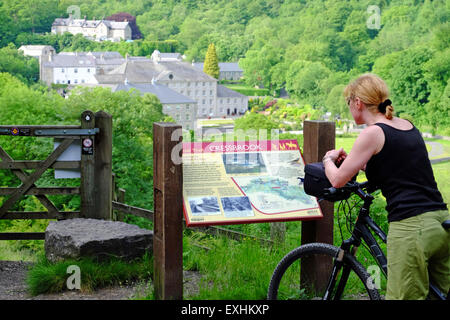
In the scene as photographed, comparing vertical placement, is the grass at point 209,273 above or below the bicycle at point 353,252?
below

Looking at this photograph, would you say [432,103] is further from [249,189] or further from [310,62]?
[249,189]

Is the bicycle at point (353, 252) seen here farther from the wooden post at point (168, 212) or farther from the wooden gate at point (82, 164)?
the wooden gate at point (82, 164)

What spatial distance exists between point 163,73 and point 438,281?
88550mm

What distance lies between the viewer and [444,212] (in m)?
1.79

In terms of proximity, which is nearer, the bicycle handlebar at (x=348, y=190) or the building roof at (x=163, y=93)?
the bicycle handlebar at (x=348, y=190)

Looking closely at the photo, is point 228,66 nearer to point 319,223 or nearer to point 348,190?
point 319,223

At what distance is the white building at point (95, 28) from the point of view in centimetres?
11338

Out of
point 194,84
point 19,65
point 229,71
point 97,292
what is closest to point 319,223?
point 97,292

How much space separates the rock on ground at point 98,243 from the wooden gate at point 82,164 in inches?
22.5

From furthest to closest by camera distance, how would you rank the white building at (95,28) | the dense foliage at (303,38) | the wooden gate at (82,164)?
the white building at (95,28), the dense foliage at (303,38), the wooden gate at (82,164)

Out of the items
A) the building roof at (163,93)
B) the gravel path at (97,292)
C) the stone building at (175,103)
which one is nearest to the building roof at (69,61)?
the building roof at (163,93)

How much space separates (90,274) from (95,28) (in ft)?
386

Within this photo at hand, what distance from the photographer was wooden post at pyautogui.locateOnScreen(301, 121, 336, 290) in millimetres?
2441
